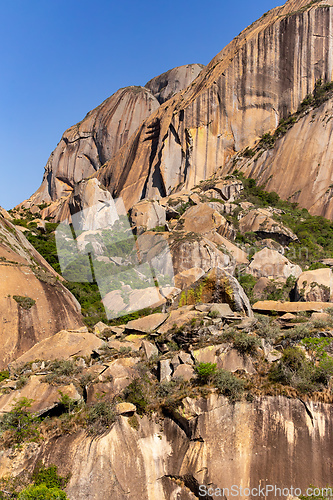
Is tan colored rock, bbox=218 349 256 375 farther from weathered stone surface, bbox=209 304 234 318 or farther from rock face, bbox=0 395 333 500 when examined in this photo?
weathered stone surface, bbox=209 304 234 318

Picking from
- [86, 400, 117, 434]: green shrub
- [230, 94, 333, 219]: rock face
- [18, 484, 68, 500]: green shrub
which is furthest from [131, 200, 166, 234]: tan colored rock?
[18, 484, 68, 500]: green shrub

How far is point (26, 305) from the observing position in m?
14.8

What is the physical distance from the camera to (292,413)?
9633 millimetres

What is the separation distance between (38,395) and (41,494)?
2.83m

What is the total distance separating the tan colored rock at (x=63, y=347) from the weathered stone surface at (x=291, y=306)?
6.27m

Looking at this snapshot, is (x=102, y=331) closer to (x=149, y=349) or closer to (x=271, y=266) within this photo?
(x=149, y=349)

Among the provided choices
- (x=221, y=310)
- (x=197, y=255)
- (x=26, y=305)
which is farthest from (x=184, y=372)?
(x=197, y=255)

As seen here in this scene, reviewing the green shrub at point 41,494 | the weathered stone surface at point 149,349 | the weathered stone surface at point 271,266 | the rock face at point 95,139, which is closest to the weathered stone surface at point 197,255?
the weathered stone surface at point 271,266

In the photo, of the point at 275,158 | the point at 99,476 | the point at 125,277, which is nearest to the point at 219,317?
the point at 99,476

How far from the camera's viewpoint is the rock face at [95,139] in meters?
66.2

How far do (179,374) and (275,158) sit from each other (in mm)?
30498

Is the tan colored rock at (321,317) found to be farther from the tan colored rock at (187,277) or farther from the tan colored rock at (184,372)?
the tan colored rock at (187,277)

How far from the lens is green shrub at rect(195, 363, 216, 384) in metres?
10.7

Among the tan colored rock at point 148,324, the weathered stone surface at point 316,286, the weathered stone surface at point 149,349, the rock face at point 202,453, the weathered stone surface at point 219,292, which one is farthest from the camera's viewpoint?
the weathered stone surface at point 316,286
